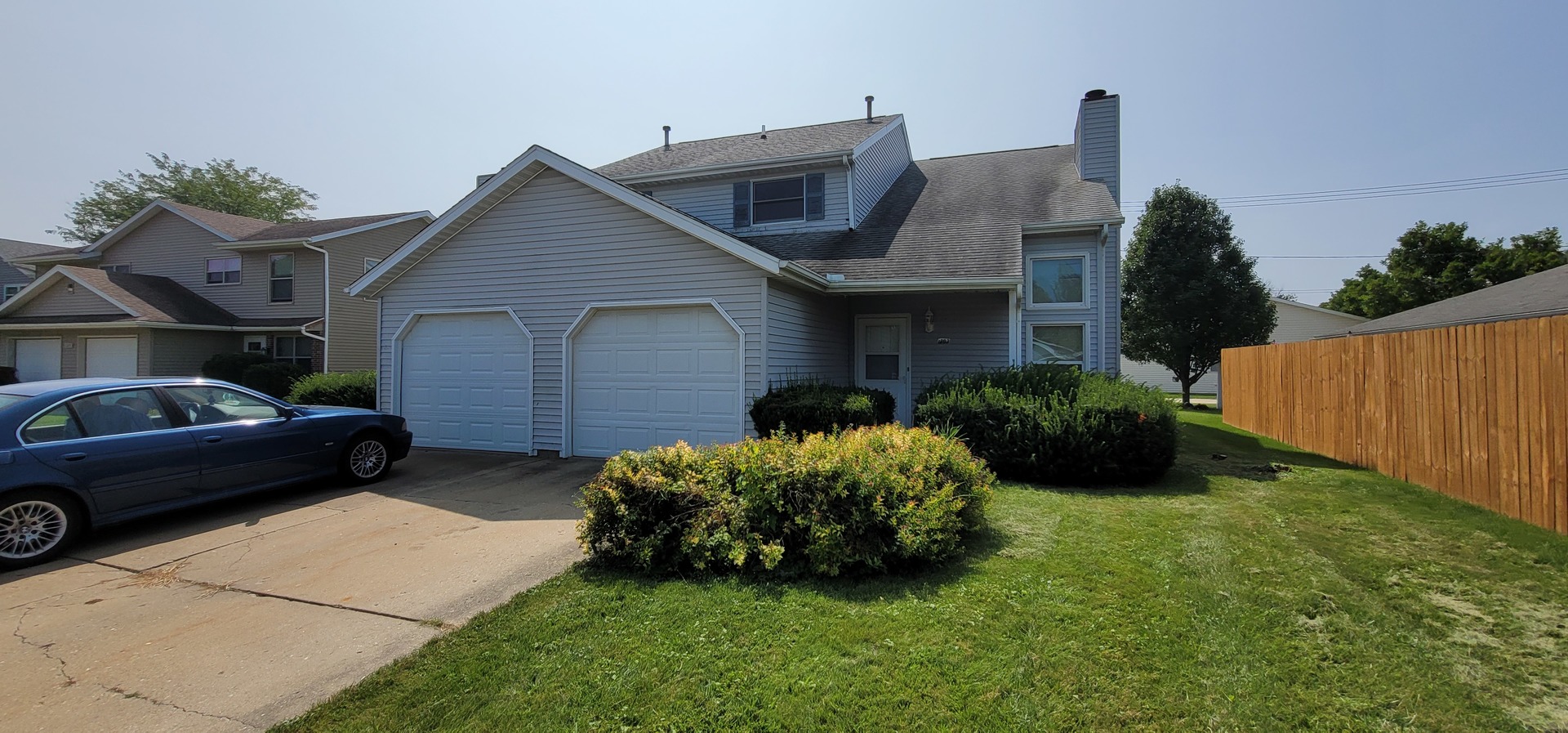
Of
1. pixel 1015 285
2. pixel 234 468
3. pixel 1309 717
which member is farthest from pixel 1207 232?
pixel 234 468

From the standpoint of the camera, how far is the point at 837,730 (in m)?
2.65

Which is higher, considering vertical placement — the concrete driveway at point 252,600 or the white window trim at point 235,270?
the white window trim at point 235,270

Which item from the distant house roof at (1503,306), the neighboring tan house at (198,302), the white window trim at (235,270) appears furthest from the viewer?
the white window trim at (235,270)

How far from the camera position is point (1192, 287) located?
20.7 meters

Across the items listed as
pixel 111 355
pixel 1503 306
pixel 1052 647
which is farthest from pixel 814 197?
pixel 111 355

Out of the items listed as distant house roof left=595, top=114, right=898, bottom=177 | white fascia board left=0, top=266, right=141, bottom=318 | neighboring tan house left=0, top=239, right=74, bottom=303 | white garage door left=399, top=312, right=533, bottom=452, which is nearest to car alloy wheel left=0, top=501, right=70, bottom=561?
white garage door left=399, top=312, right=533, bottom=452

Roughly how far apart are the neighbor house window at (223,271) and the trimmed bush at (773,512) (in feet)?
71.6

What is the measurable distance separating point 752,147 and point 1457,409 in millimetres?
12540

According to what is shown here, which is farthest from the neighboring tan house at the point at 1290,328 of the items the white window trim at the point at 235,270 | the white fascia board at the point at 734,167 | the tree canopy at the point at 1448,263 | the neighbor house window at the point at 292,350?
the white window trim at the point at 235,270

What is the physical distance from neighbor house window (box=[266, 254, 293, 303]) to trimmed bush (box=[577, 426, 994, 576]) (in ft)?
64.3

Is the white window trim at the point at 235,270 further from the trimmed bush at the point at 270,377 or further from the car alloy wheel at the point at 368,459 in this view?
the car alloy wheel at the point at 368,459

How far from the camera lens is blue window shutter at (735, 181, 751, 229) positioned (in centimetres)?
1344

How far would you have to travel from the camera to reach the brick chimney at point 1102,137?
44.7 ft

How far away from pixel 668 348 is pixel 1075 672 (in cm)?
740
